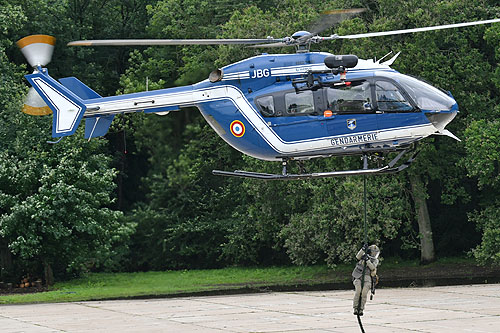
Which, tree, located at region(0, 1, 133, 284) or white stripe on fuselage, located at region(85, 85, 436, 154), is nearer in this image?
white stripe on fuselage, located at region(85, 85, 436, 154)

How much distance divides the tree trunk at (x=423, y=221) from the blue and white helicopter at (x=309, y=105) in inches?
637

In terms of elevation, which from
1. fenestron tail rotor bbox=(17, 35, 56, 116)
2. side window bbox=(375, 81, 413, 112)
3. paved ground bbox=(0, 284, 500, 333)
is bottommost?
paved ground bbox=(0, 284, 500, 333)

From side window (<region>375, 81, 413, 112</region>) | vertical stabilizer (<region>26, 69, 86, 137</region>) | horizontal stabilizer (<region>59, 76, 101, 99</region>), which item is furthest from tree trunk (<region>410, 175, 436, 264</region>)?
vertical stabilizer (<region>26, 69, 86, 137</region>)

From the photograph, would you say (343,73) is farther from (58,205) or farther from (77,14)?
(77,14)

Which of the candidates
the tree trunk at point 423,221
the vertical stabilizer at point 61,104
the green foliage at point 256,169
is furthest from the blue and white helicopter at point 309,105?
Answer: the tree trunk at point 423,221

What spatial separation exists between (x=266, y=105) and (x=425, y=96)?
11.1 ft

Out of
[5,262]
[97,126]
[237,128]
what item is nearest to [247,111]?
[237,128]

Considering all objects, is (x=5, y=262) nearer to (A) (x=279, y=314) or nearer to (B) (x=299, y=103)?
(A) (x=279, y=314)

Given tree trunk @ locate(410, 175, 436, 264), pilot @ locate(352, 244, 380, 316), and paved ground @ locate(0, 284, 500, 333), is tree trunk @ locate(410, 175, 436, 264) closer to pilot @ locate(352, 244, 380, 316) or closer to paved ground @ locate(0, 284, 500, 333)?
paved ground @ locate(0, 284, 500, 333)

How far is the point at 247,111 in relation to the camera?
1655 cm

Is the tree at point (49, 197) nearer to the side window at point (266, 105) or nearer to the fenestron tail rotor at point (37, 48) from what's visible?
the fenestron tail rotor at point (37, 48)

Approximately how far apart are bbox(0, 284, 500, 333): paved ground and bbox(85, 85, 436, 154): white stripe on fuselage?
165 inches

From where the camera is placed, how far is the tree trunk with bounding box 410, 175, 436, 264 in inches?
1270

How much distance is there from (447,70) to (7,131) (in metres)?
18.5
